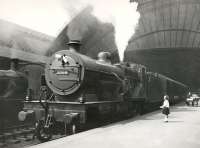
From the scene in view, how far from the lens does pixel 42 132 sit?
9.89 metres

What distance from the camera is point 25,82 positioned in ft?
46.5

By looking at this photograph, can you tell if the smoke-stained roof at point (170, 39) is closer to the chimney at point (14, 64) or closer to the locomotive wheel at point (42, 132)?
the chimney at point (14, 64)

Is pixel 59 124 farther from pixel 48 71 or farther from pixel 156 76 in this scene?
pixel 156 76

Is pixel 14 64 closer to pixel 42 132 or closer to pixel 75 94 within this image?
pixel 75 94

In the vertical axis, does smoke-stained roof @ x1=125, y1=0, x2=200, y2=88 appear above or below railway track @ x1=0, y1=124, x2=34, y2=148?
above

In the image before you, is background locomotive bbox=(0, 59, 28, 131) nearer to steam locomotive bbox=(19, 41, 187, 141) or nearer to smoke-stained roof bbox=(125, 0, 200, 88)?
steam locomotive bbox=(19, 41, 187, 141)

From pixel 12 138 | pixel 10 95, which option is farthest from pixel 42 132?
pixel 10 95

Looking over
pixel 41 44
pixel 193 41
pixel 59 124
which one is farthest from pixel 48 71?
pixel 193 41

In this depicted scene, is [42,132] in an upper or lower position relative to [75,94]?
lower

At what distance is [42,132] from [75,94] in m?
1.84

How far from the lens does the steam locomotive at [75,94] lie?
1002cm

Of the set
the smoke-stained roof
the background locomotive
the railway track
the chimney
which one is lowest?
the railway track

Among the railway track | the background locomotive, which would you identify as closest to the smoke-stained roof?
the background locomotive

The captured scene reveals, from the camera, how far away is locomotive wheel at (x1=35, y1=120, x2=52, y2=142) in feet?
31.5
